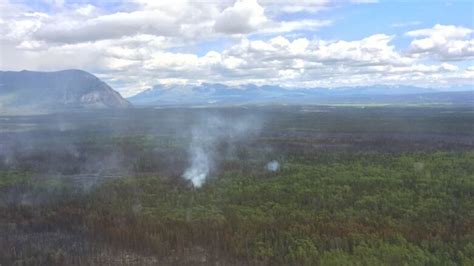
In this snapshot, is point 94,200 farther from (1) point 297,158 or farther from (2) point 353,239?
(1) point 297,158

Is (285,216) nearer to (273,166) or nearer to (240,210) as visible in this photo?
(240,210)

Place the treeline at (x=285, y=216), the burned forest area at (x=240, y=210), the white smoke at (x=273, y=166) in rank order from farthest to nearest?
the white smoke at (x=273, y=166) → the burned forest area at (x=240, y=210) → the treeline at (x=285, y=216)

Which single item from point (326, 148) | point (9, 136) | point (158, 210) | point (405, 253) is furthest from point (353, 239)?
point (9, 136)

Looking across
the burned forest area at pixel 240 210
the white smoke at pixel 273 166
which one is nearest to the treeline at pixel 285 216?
the burned forest area at pixel 240 210

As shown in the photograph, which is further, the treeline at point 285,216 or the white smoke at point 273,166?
the white smoke at point 273,166

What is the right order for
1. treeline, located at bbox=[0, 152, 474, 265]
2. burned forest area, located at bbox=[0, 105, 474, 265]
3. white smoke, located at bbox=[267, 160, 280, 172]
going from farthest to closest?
white smoke, located at bbox=[267, 160, 280, 172] < burned forest area, located at bbox=[0, 105, 474, 265] < treeline, located at bbox=[0, 152, 474, 265]

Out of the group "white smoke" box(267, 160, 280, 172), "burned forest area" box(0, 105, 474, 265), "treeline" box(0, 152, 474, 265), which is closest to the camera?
"treeline" box(0, 152, 474, 265)

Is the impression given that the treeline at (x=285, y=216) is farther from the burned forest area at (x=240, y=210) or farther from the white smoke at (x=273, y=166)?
the white smoke at (x=273, y=166)

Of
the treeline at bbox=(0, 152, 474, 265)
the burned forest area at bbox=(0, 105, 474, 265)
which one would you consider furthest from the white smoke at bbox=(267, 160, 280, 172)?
the treeline at bbox=(0, 152, 474, 265)

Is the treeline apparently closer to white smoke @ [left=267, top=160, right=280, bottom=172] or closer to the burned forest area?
the burned forest area

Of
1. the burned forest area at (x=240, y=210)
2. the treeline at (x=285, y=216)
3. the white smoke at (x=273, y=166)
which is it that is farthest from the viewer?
the white smoke at (x=273, y=166)
